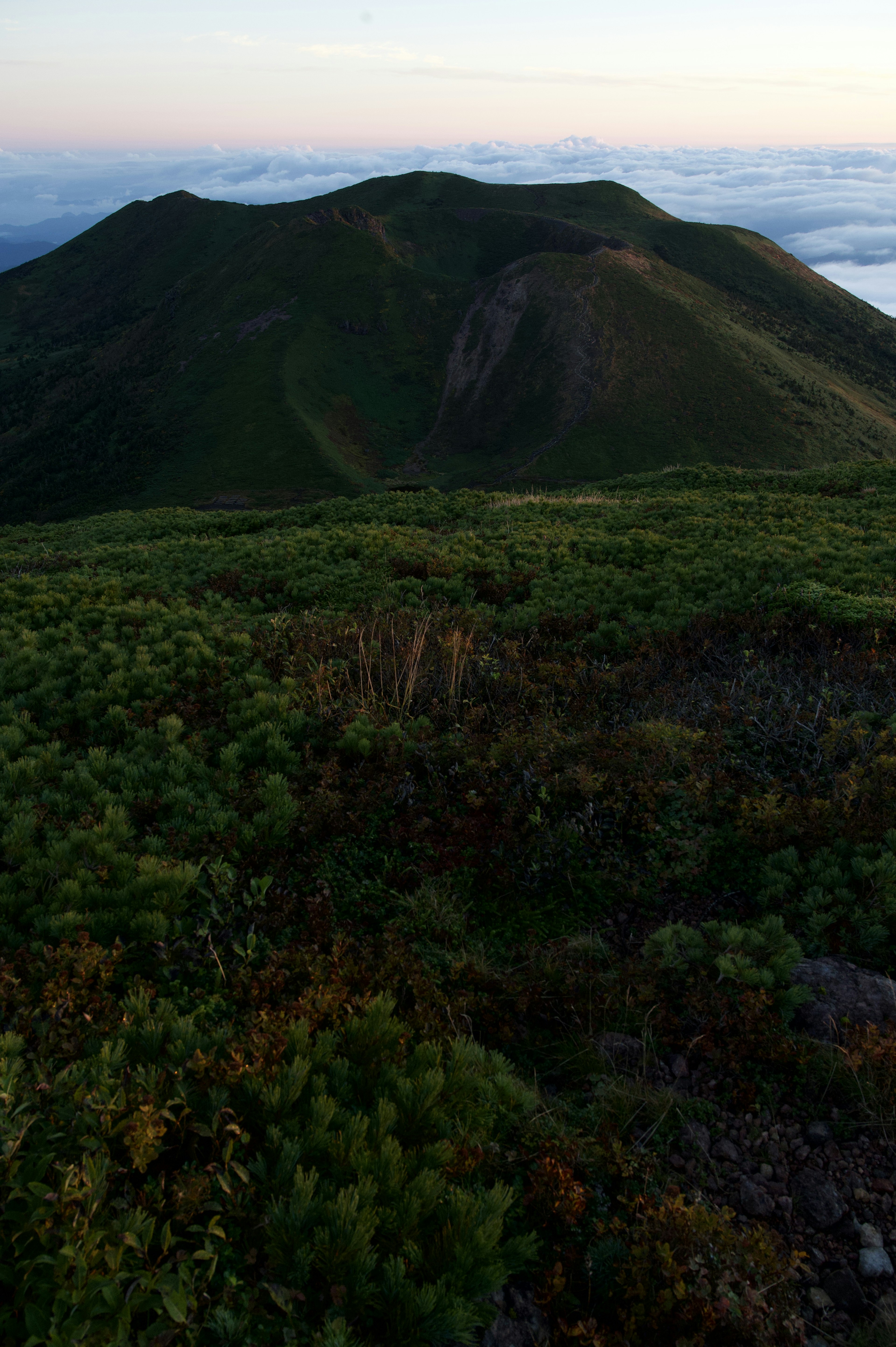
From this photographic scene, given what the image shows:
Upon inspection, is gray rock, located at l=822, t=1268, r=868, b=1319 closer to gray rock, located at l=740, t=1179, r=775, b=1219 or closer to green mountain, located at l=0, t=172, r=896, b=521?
gray rock, located at l=740, t=1179, r=775, b=1219

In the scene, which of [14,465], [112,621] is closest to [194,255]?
[14,465]

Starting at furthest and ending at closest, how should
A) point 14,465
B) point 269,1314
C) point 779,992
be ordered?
point 14,465, point 779,992, point 269,1314

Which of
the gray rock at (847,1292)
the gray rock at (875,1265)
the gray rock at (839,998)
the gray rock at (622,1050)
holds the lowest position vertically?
the gray rock at (622,1050)

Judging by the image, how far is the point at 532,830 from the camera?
7363 millimetres

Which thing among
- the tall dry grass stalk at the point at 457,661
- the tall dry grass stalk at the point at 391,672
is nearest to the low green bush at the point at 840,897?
the tall dry grass stalk at the point at 457,661

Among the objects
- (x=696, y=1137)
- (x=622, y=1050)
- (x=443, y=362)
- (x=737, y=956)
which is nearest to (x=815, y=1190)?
(x=696, y=1137)

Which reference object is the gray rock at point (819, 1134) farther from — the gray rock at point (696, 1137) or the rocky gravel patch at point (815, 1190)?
the gray rock at point (696, 1137)

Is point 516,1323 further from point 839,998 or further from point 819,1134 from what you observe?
point 839,998

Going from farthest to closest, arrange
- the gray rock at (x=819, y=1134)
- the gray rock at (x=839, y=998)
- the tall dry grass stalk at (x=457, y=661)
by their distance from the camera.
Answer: the tall dry grass stalk at (x=457, y=661), the gray rock at (x=839, y=998), the gray rock at (x=819, y=1134)

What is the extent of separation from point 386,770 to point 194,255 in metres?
191

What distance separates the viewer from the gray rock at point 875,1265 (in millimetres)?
3516

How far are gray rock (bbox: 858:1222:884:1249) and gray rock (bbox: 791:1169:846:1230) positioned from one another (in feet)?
0.38

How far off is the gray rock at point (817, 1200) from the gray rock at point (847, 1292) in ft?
0.75

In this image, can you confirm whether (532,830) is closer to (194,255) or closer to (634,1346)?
(634,1346)
